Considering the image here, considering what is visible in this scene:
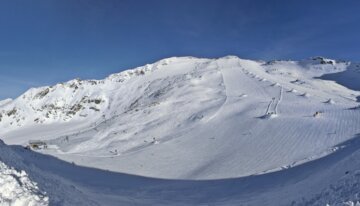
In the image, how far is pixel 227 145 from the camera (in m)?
30.0

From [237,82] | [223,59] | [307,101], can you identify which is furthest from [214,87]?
[223,59]

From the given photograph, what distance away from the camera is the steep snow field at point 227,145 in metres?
18.2

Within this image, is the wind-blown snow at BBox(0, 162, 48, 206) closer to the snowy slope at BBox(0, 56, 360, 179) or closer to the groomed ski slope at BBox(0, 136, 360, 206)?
the groomed ski slope at BBox(0, 136, 360, 206)

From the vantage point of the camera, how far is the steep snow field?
18.2 metres

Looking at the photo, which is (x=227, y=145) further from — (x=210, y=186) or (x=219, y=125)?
(x=210, y=186)

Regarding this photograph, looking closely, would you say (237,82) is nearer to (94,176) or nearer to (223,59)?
(223,59)

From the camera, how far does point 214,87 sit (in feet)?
167

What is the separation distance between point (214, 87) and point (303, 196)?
37.3 meters

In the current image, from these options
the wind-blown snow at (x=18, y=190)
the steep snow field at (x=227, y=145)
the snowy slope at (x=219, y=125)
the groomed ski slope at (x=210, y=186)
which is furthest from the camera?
the snowy slope at (x=219, y=125)

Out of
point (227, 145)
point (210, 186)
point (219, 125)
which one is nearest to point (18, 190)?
point (210, 186)

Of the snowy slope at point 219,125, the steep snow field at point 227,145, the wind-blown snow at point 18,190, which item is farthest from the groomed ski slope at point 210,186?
the snowy slope at point 219,125

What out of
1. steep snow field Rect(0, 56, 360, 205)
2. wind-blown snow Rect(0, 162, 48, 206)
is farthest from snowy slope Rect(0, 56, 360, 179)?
wind-blown snow Rect(0, 162, 48, 206)

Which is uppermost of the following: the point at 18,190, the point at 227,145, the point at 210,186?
the point at 227,145

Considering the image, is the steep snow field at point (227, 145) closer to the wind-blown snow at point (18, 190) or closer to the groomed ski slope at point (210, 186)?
the groomed ski slope at point (210, 186)
